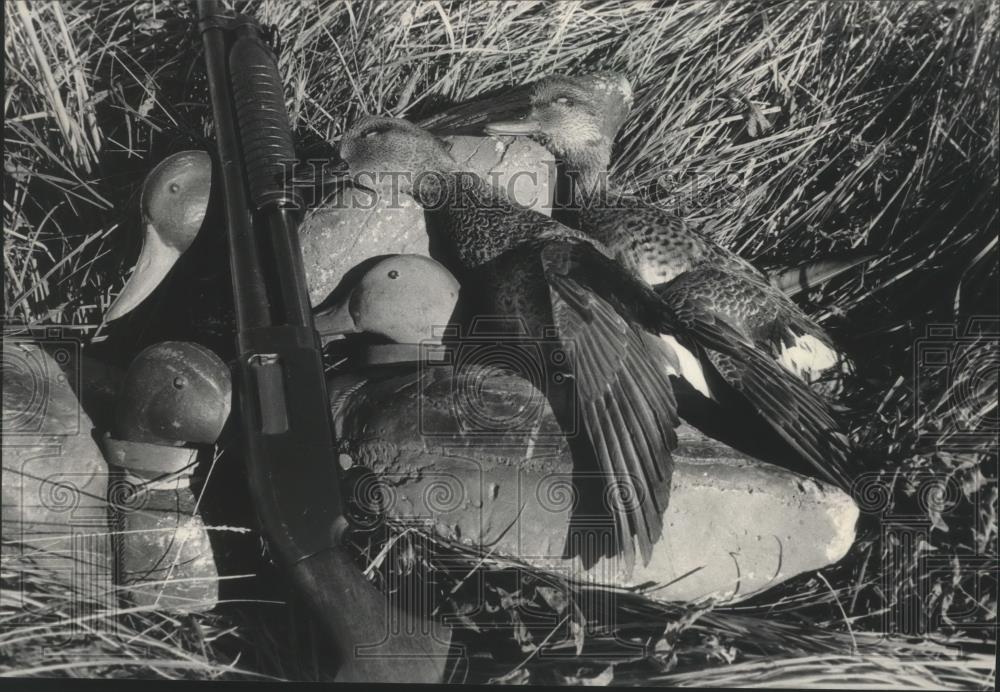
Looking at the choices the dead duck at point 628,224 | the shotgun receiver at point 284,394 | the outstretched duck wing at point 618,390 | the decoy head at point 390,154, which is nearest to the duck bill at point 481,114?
the dead duck at point 628,224

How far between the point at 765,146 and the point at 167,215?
68.7 inches

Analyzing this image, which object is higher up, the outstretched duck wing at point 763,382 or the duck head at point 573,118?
the duck head at point 573,118

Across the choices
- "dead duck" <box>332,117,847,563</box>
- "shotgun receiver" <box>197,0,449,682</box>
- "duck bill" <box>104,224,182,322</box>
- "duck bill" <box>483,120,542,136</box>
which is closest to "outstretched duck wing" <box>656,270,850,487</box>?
"dead duck" <box>332,117,847,563</box>

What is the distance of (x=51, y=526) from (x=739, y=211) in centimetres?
201

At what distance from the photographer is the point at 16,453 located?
1.89 meters

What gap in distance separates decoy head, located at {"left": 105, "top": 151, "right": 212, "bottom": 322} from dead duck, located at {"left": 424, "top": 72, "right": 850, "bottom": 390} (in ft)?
2.33

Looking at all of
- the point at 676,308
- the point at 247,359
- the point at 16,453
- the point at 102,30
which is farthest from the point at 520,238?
the point at 102,30

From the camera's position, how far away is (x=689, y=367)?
2.10 metres

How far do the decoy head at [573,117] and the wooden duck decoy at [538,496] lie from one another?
35.1 inches

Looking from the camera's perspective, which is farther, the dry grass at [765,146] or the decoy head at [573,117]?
the decoy head at [573,117]

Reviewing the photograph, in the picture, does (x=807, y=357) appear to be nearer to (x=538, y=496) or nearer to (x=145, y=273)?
(x=538, y=496)

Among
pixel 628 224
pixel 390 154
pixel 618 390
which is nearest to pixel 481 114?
pixel 390 154

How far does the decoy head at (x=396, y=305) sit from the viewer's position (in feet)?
6.64

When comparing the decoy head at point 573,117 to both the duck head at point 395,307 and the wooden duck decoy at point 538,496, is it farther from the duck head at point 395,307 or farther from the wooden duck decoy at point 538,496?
the wooden duck decoy at point 538,496
